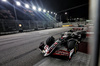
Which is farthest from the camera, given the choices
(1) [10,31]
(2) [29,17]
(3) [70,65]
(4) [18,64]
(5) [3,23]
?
(2) [29,17]

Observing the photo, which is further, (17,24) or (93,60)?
(17,24)

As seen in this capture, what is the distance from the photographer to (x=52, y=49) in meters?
2.50

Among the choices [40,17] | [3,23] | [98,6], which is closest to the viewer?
[98,6]

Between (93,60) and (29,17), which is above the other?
(29,17)

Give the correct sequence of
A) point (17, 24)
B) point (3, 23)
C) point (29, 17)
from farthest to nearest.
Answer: point (29, 17) < point (17, 24) < point (3, 23)

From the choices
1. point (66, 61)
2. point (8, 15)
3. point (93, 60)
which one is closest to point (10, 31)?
point (8, 15)

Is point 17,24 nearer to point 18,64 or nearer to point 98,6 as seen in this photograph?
point 18,64

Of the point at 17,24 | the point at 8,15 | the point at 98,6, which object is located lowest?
the point at 98,6

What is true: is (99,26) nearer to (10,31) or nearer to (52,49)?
(52,49)

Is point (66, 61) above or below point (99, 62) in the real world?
below

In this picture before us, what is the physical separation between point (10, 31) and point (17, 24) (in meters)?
2.08

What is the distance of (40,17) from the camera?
27609mm

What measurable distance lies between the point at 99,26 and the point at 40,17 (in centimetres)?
2861

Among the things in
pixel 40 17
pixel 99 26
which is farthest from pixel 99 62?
pixel 40 17
